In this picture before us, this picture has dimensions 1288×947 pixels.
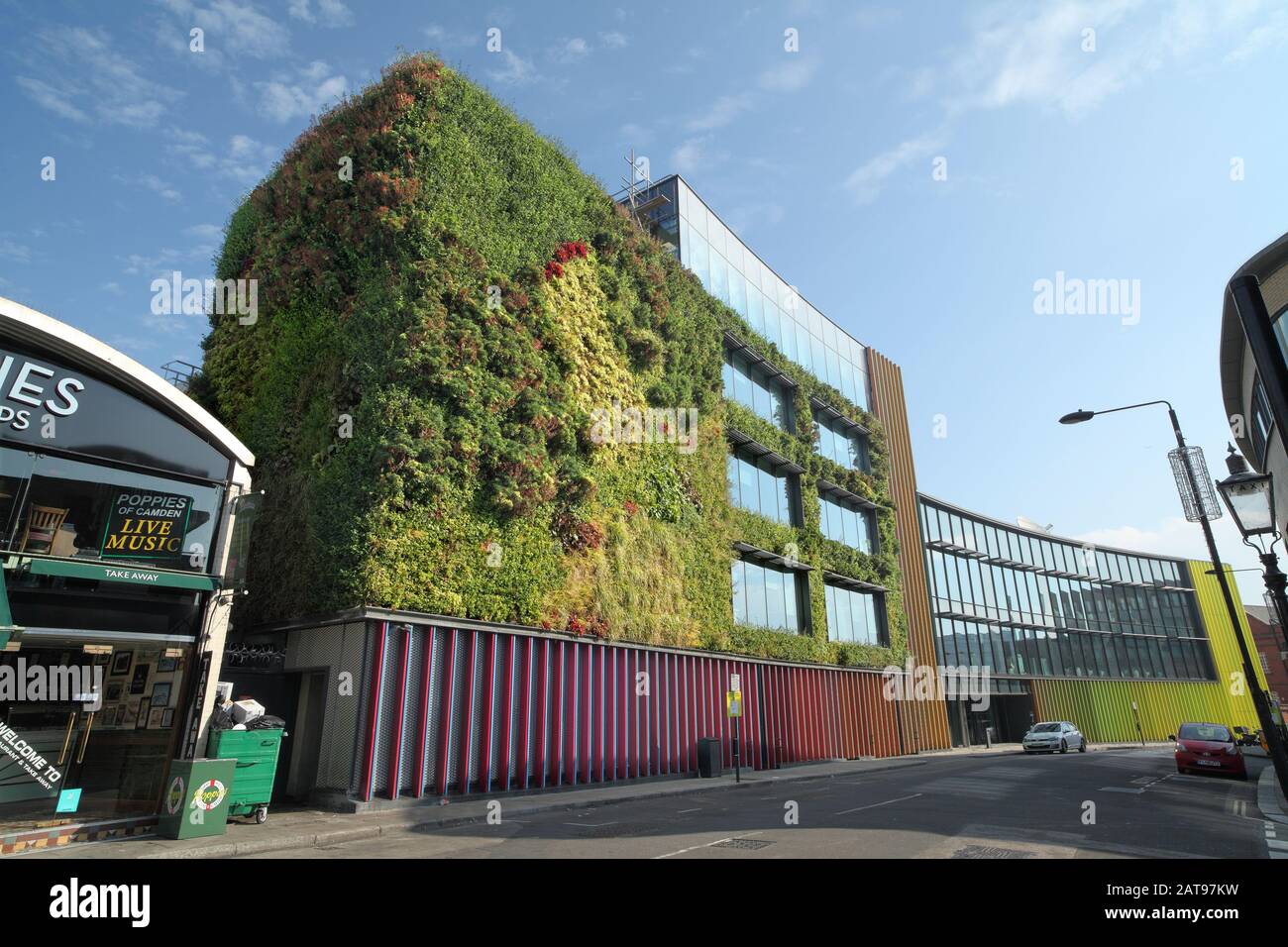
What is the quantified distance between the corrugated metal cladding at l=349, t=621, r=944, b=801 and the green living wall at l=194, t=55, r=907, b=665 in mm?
785

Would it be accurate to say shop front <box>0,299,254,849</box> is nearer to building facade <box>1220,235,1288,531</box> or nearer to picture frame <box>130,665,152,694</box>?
picture frame <box>130,665,152,694</box>

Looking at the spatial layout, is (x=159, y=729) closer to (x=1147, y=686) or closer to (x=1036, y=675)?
(x=1036, y=675)

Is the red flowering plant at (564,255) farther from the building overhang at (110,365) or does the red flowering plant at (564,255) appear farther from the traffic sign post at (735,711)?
the traffic sign post at (735,711)

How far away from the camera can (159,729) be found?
1084 cm

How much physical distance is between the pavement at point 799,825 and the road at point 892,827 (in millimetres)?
25

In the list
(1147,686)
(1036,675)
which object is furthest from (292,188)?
(1147,686)

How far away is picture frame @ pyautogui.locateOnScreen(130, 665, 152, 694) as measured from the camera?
10711 mm

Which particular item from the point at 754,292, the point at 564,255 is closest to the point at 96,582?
the point at 564,255

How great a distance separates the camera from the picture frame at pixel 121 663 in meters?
10.5

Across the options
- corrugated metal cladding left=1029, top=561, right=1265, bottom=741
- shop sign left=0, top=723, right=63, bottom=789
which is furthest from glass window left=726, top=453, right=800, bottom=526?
corrugated metal cladding left=1029, top=561, right=1265, bottom=741

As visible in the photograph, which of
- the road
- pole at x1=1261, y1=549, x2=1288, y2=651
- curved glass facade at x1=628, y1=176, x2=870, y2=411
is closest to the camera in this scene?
pole at x1=1261, y1=549, x2=1288, y2=651

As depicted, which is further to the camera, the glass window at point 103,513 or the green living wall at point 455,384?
the green living wall at point 455,384

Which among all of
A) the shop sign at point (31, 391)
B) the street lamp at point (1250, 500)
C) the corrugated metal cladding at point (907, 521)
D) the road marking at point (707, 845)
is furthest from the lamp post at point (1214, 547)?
the corrugated metal cladding at point (907, 521)

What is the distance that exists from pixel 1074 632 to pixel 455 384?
5010cm
